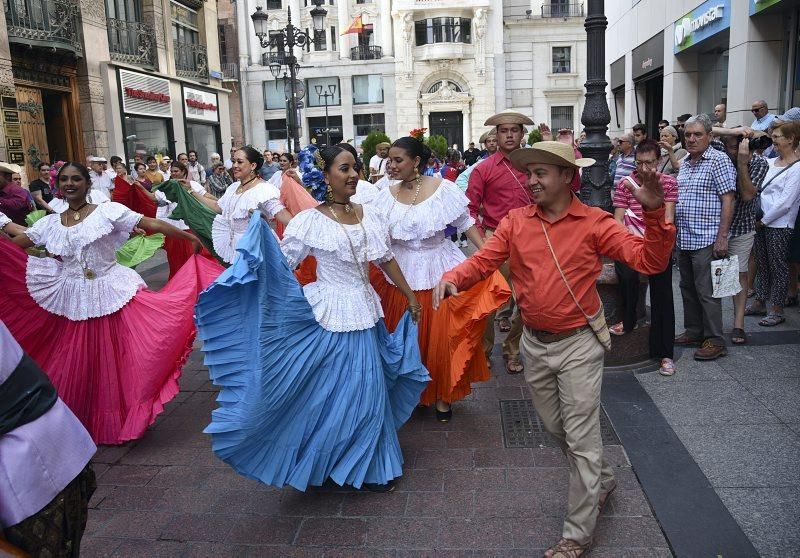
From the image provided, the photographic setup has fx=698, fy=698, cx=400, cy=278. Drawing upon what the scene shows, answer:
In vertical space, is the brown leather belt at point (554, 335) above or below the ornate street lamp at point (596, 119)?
below

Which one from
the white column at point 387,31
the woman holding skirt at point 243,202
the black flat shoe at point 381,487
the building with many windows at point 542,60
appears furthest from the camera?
the building with many windows at point 542,60

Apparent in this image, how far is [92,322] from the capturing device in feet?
16.2

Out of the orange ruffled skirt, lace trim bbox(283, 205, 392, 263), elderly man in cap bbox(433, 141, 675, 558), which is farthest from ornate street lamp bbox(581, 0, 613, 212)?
elderly man in cap bbox(433, 141, 675, 558)

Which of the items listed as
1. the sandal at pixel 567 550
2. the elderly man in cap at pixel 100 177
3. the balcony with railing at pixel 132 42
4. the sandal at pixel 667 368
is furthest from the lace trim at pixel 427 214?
the balcony with railing at pixel 132 42

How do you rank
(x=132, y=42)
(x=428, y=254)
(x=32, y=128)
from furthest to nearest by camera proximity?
(x=132, y=42) → (x=32, y=128) → (x=428, y=254)

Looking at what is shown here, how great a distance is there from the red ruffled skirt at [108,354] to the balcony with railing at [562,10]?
4720cm

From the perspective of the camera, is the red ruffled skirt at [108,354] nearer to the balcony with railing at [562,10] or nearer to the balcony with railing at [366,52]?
the balcony with railing at [366,52]

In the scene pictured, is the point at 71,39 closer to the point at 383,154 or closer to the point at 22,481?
the point at 383,154

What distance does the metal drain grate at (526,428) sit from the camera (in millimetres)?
4594

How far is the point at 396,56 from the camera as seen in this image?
150 ft

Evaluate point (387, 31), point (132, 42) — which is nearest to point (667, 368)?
point (132, 42)

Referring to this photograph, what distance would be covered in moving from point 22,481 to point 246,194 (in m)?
4.92

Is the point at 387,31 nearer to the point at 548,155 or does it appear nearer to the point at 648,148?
the point at 648,148

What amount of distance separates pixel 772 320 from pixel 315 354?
517 centimetres
